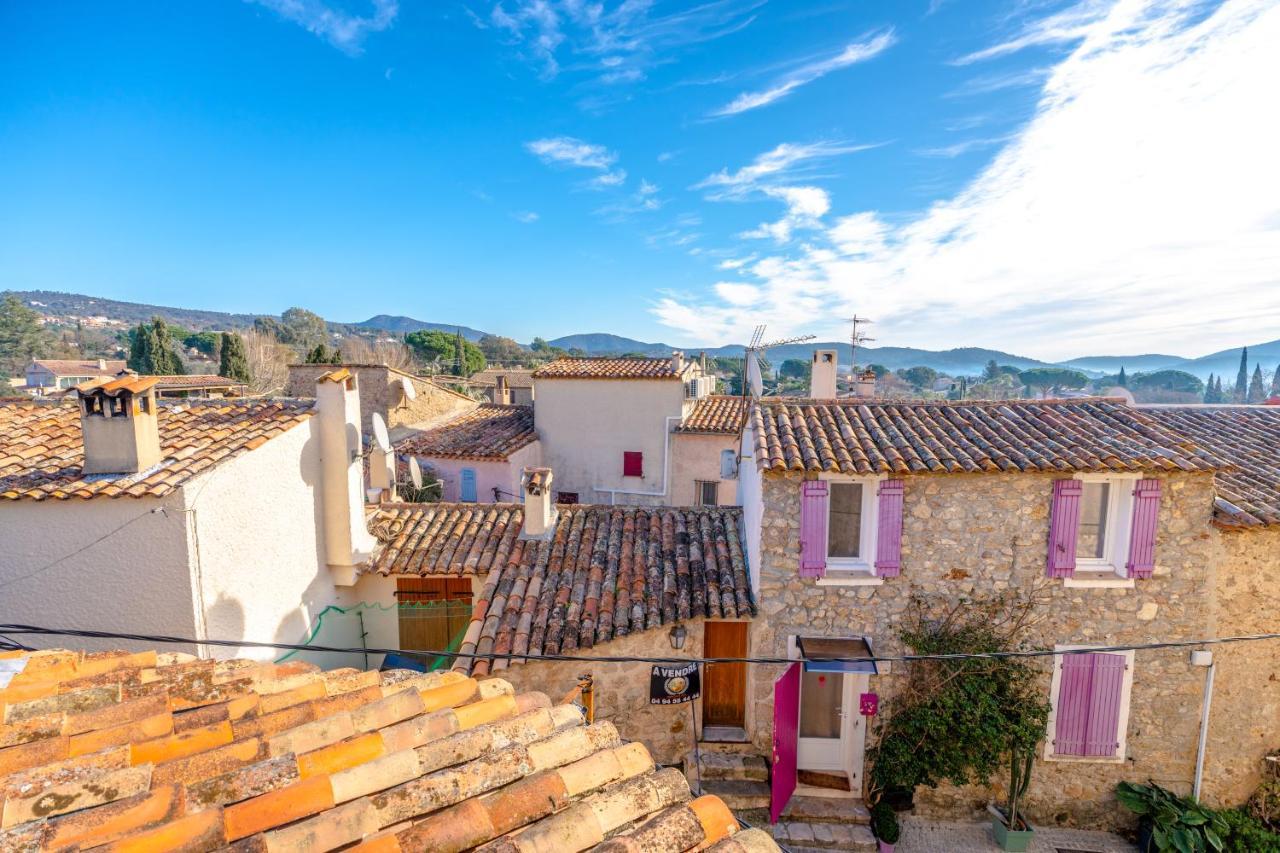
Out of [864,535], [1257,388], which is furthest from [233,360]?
[1257,388]

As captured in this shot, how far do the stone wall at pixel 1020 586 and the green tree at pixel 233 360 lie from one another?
41136 mm

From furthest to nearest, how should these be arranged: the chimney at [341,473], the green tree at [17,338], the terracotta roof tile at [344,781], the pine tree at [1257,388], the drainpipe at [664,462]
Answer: the pine tree at [1257,388]
the green tree at [17,338]
the drainpipe at [664,462]
the chimney at [341,473]
the terracotta roof tile at [344,781]

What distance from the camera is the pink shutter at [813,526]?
27.3ft

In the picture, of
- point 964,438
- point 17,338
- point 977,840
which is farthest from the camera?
point 17,338

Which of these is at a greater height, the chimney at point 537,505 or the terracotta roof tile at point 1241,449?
the terracotta roof tile at point 1241,449

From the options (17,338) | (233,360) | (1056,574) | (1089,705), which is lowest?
(1089,705)

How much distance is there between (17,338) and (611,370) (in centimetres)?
6748

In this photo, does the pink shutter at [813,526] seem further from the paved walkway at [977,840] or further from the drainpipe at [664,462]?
the drainpipe at [664,462]

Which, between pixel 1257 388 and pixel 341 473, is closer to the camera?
A: pixel 341 473

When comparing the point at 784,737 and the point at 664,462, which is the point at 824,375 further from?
the point at 664,462

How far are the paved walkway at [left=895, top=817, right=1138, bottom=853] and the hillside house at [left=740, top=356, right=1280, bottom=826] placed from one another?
0.76 ft

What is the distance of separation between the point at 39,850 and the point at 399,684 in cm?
197

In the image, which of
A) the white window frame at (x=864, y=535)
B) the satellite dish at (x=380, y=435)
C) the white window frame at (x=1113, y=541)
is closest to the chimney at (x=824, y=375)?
the white window frame at (x=864, y=535)

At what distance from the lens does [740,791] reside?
8734 millimetres
